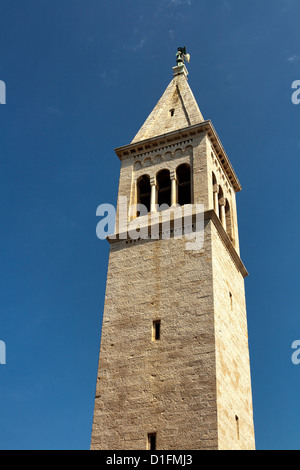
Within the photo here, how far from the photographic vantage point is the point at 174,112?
28.8m

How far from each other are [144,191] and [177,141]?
9.24 ft

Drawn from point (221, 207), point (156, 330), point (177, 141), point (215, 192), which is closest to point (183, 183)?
point (215, 192)

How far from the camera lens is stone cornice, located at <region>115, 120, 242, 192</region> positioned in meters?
26.1

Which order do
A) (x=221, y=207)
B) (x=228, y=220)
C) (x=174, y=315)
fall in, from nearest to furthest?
(x=174, y=315)
(x=221, y=207)
(x=228, y=220)

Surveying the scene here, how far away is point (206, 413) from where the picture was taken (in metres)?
18.0

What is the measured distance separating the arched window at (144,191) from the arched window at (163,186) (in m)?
0.53

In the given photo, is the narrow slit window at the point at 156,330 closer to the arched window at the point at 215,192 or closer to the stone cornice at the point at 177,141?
the arched window at the point at 215,192

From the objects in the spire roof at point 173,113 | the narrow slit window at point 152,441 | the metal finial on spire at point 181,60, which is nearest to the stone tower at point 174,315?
the narrow slit window at point 152,441

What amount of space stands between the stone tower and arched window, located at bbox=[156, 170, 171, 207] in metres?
0.05

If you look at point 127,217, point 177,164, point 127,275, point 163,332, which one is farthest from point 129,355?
point 177,164

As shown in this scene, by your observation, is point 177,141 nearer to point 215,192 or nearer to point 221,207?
point 215,192

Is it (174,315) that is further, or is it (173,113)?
(173,113)
